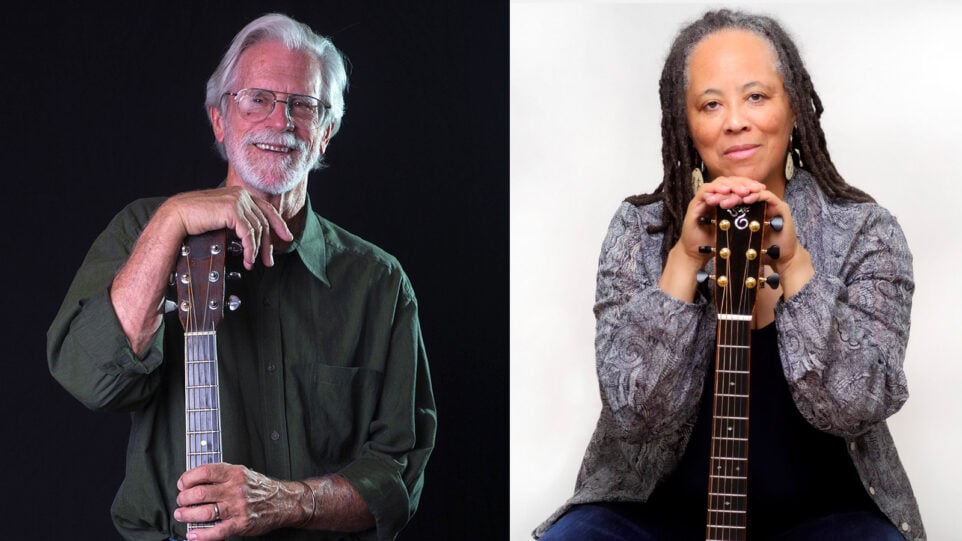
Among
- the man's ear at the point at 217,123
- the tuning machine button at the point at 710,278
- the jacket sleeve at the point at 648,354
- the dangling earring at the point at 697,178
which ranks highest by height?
the man's ear at the point at 217,123

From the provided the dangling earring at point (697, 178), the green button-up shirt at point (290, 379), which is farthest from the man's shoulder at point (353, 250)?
the dangling earring at point (697, 178)

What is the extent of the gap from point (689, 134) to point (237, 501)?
116cm

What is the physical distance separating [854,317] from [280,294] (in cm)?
119

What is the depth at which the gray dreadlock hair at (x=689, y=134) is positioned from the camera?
2.43 metres

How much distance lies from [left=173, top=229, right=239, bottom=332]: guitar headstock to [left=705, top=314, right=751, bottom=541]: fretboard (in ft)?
3.11

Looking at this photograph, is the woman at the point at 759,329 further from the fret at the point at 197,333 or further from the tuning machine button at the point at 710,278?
the fret at the point at 197,333

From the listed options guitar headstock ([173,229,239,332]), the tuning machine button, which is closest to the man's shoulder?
guitar headstock ([173,229,239,332])

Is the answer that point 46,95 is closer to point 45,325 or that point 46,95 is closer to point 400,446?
point 45,325

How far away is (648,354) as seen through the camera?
2268mm

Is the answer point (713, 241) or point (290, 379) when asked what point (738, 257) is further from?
point (290, 379)

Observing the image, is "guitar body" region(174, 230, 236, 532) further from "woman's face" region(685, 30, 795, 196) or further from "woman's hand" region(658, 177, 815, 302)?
"woman's face" region(685, 30, 795, 196)

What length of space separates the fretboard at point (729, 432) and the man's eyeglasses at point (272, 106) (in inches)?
41.0

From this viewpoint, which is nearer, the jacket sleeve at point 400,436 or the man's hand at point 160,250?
the man's hand at point 160,250

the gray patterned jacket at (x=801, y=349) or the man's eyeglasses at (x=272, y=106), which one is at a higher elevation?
the man's eyeglasses at (x=272, y=106)
